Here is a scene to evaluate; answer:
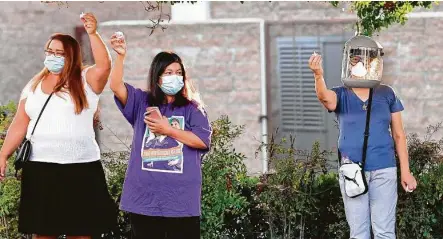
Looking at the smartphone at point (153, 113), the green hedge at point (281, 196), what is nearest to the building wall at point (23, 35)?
the green hedge at point (281, 196)

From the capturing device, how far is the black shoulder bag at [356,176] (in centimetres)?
603

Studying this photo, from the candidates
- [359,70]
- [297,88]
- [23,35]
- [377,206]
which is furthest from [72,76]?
[23,35]

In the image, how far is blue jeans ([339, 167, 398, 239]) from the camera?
6121 millimetres

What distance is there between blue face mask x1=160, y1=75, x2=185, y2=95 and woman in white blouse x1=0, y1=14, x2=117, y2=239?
0.42 meters

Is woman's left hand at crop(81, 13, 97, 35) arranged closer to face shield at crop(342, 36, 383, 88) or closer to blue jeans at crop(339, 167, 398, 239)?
face shield at crop(342, 36, 383, 88)

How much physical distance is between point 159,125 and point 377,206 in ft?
4.28

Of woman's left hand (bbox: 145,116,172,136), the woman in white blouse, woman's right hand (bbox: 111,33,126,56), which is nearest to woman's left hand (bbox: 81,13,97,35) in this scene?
the woman in white blouse

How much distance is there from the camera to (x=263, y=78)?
1152 cm

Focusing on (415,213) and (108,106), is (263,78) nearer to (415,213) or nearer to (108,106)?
(108,106)

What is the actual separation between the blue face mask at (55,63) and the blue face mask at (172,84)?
0.62 m

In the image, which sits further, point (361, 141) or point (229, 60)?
point (229, 60)

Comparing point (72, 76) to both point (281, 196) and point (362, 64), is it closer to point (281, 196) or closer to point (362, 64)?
point (362, 64)

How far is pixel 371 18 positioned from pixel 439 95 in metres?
4.46

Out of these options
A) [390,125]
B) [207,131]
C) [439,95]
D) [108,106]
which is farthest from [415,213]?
[108,106]
